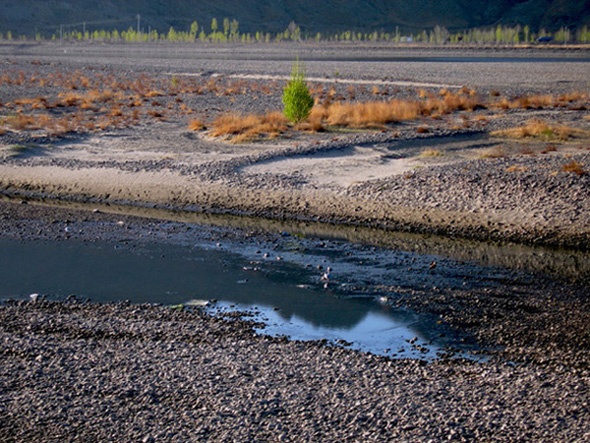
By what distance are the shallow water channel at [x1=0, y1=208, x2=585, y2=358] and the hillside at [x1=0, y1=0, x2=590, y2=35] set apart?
130 m

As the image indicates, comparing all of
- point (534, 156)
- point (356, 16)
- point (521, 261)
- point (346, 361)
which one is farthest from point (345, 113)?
point (356, 16)

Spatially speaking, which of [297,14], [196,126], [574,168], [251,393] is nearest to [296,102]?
[196,126]

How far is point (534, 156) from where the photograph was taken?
2075 cm

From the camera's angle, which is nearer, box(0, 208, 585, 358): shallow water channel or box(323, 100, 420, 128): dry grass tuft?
box(0, 208, 585, 358): shallow water channel

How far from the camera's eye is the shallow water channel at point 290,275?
34.1 ft

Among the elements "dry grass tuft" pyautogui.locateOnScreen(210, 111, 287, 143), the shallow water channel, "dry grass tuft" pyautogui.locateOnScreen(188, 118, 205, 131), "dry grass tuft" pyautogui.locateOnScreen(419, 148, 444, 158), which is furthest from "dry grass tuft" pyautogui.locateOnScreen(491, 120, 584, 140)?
the shallow water channel

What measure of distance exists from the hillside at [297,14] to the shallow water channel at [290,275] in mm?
129534

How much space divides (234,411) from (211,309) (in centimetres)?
355

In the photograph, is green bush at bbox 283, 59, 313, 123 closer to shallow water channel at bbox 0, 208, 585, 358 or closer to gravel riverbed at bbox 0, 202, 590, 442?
shallow water channel at bbox 0, 208, 585, 358

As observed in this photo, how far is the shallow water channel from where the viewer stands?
10.4 m

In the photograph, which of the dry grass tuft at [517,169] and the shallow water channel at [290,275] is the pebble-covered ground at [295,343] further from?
the shallow water channel at [290,275]

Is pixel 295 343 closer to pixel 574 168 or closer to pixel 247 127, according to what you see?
pixel 574 168

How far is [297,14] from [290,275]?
160 metres

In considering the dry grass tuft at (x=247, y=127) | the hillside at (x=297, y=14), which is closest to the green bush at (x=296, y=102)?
the dry grass tuft at (x=247, y=127)
